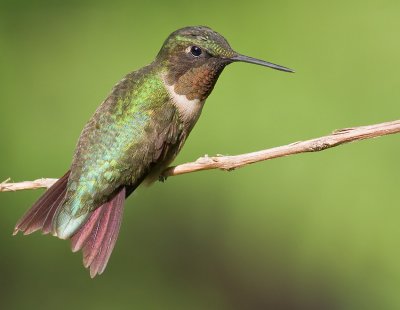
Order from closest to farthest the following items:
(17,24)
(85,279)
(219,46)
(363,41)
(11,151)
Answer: (219,46), (85,279), (11,151), (363,41), (17,24)

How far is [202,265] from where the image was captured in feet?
11.7

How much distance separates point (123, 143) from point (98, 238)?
277 mm

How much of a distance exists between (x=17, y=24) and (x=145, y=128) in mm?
1976

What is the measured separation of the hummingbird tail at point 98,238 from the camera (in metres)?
2.53

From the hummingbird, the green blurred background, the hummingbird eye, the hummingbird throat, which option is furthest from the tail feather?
the green blurred background

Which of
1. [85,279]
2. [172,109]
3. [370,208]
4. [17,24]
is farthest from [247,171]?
[17,24]

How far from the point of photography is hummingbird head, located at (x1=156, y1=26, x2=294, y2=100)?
2.62 metres

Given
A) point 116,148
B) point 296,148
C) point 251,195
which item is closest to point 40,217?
point 116,148

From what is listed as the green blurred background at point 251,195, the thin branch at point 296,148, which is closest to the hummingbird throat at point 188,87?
the thin branch at point 296,148

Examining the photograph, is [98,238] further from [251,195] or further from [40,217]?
[251,195]

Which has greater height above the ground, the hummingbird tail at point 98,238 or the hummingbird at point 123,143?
the hummingbird at point 123,143

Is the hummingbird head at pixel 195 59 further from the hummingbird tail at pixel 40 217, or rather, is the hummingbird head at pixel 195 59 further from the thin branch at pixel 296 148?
the hummingbird tail at pixel 40 217

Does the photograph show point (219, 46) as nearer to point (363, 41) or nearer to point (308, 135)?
point (308, 135)

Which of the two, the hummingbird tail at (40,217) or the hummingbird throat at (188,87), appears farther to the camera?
the hummingbird throat at (188,87)
